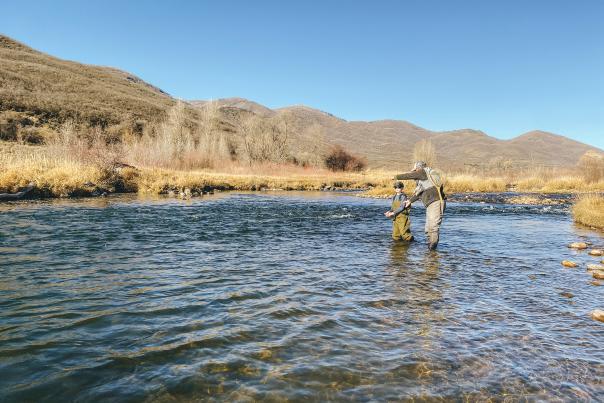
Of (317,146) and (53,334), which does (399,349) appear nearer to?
(53,334)

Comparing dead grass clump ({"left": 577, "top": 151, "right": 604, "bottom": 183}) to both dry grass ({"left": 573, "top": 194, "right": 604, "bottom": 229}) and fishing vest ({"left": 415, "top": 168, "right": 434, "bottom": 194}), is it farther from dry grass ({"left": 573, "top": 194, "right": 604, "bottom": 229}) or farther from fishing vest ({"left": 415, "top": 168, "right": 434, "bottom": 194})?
fishing vest ({"left": 415, "top": 168, "right": 434, "bottom": 194})

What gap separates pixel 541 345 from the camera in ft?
18.9

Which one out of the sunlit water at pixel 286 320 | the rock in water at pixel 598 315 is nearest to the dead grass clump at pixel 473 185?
the sunlit water at pixel 286 320

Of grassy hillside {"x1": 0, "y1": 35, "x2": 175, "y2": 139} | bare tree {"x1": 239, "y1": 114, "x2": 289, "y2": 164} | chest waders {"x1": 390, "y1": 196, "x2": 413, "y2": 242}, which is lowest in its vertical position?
chest waders {"x1": 390, "y1": 196, "x2": 413, "y2": 242}

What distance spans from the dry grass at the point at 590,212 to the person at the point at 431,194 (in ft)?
37.7

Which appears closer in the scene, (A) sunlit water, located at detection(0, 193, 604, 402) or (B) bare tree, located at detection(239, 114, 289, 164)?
(A) sunlit water, located at detection(0, 193, 604, 402)

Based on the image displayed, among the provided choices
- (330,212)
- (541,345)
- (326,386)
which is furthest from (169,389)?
(330,212)

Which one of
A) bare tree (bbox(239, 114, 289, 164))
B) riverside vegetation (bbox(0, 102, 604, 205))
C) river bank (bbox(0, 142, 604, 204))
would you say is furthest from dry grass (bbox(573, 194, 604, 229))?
bare tree (bbox(239, 114, 289, 164))

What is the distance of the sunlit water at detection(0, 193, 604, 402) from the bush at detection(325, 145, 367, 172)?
61.0 meters

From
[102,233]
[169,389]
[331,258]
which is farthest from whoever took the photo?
[102,233]

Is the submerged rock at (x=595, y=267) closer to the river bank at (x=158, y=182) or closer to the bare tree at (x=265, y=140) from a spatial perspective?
the river bank at (x=158, y=182)

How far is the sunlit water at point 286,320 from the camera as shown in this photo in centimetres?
453

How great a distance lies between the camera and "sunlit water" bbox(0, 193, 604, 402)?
4531mm

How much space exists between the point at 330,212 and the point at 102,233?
12.7 m
